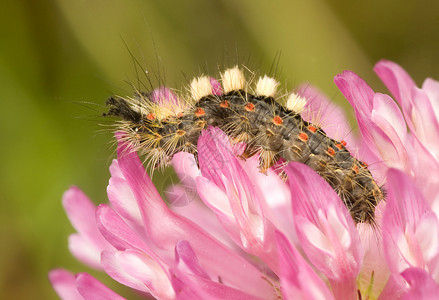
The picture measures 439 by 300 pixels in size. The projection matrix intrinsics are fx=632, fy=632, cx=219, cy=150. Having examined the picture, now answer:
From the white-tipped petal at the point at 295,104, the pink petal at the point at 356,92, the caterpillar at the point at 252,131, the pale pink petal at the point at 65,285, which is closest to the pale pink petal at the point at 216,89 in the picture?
the caterpillar at the point at 252,131

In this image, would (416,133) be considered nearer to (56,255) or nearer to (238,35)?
(238,35)

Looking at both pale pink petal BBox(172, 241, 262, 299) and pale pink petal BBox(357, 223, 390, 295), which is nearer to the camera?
pale pink petal BBox(172, 241, 262, 299)

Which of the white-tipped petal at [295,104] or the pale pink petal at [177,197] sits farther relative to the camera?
the pale pink petal at [177,197]


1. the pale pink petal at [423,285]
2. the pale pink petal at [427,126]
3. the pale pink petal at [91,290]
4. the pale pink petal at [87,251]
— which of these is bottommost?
the pale pink petal at [91,290]

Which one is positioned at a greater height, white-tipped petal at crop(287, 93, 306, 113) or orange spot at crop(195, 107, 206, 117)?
white-tipped petal at crop(287, 93, 306, 113)

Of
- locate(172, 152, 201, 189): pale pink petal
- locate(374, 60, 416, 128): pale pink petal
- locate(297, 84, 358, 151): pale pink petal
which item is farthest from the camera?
locate(297, 84, 358, 151): pale pink petal

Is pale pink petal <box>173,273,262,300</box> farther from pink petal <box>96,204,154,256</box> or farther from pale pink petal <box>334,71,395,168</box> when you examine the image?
pale pink petal <box>334,71,395,168</box>

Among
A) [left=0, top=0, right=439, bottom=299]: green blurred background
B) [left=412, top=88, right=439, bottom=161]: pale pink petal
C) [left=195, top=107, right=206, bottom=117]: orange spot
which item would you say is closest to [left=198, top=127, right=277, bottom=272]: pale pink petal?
[left=195, top=107, right=206, bottom=117]: orange spot

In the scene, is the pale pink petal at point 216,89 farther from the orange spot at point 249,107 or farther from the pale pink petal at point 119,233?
the pale pink petal at point 119,233
